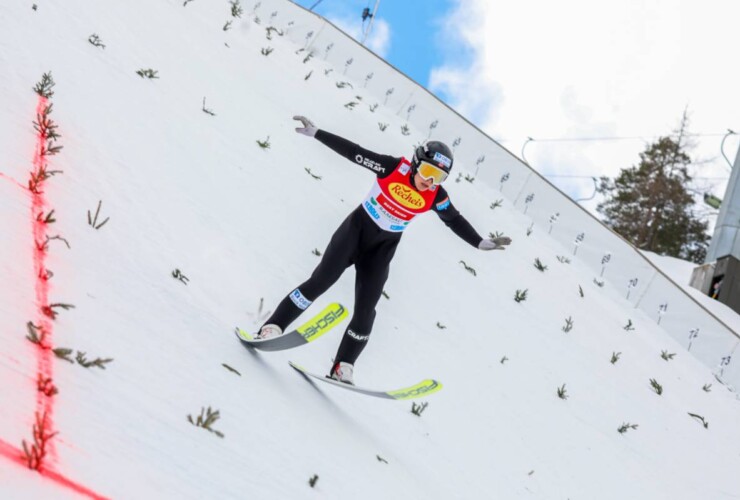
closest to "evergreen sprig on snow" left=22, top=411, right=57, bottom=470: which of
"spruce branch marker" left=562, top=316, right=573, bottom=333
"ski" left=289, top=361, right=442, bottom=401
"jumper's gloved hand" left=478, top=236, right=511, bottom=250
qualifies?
"ski" left=289, top=361, right=442, bottom=401

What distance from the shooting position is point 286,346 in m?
5.16

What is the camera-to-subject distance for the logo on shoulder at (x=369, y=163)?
555 centimetres

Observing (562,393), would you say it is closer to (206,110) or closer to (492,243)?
(492,243)

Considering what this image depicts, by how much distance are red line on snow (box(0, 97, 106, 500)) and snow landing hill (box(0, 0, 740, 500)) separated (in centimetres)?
1

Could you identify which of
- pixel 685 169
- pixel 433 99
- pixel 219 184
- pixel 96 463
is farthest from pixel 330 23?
pixel 685 169

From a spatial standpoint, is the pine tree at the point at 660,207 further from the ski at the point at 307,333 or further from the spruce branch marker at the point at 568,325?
the ski at the point at 307,333

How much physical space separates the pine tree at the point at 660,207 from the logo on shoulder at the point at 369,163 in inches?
1485

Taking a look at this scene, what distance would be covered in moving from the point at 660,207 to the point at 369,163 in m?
40.6

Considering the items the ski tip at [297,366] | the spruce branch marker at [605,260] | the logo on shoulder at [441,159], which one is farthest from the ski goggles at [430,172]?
the spruce branch marker at [605,260]

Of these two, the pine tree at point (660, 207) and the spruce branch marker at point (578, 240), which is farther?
the pine tree at point (660, 207)

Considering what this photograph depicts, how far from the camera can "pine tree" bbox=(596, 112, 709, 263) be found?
42000 millimetres

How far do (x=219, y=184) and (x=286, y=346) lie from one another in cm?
327

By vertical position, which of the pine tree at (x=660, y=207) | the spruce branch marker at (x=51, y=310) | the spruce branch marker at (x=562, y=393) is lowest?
the spruce branch marker at (x=51, y=310)

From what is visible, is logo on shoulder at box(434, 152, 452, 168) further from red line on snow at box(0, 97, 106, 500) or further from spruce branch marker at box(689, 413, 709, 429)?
spruce branch marker at box(689, 413, 709, 429)
